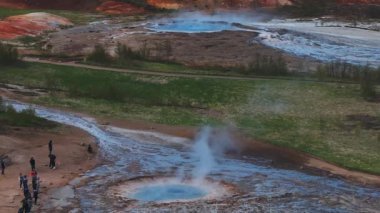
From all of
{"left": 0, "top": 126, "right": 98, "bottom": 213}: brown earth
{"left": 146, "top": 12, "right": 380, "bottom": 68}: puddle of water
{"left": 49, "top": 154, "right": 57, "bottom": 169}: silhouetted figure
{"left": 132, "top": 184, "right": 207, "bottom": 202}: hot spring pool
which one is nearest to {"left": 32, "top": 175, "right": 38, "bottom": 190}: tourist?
{"left": 0, "top": 126, "right": 98, "bottom": 213}: brown earth

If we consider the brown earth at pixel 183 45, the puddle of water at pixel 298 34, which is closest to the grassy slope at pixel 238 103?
the brown earth at pixel 183 45

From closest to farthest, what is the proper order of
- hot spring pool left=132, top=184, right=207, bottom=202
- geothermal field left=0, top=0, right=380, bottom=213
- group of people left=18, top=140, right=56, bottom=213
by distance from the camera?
group of people left=18, top=140, right=56, bottom=213 → hot spring pool left=132, top=184, right=207, bottom=202 → geothermal field left=0, top=0, right=380, bottom=213

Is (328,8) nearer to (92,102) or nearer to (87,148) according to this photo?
(92,102)

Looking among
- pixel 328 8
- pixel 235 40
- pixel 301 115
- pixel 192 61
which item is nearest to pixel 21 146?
pixel 301 115

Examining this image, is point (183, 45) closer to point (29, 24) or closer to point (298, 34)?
point (298, 34)

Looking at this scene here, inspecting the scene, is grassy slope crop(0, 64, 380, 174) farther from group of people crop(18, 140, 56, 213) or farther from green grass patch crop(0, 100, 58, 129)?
group of people crop(18, 140, 56, 213)

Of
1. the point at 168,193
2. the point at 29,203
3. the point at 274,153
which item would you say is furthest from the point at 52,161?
the point at 274,153

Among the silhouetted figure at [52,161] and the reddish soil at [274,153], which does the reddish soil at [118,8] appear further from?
the silhouetted figure at [52,161]
